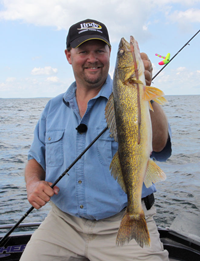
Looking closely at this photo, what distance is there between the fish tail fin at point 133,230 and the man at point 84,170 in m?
0.35

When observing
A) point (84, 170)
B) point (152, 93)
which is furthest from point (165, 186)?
point (152, 93)

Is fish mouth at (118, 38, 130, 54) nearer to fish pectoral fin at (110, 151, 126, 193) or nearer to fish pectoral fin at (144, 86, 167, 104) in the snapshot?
fish pectoral fin at (144, 86, 167, 104)

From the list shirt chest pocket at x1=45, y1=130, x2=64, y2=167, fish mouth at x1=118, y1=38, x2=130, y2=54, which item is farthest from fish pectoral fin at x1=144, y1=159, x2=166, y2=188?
shirt chest pocket at x1=45, y1=130, x2=64, y2=167

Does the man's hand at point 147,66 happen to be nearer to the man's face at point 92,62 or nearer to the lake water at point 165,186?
the man's face at point 92,62

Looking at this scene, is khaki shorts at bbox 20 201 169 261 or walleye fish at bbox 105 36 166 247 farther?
khaki shorts at bbox 20 201 169 261

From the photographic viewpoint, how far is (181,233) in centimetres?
350

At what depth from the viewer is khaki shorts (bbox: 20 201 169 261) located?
Result: 2.59m

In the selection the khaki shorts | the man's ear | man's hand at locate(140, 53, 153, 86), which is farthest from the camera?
the man's ear

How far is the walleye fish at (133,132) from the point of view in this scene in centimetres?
208

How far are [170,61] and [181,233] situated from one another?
2.31 m

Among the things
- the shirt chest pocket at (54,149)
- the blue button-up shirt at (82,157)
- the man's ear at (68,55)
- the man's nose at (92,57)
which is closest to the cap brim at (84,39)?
the man's nose at (92,57)

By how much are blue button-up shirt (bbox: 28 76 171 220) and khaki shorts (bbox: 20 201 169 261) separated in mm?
124

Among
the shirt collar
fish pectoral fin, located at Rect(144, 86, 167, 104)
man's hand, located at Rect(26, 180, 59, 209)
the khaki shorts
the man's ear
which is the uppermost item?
the man's ear

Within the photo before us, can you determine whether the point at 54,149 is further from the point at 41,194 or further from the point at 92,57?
the point at 92,57
